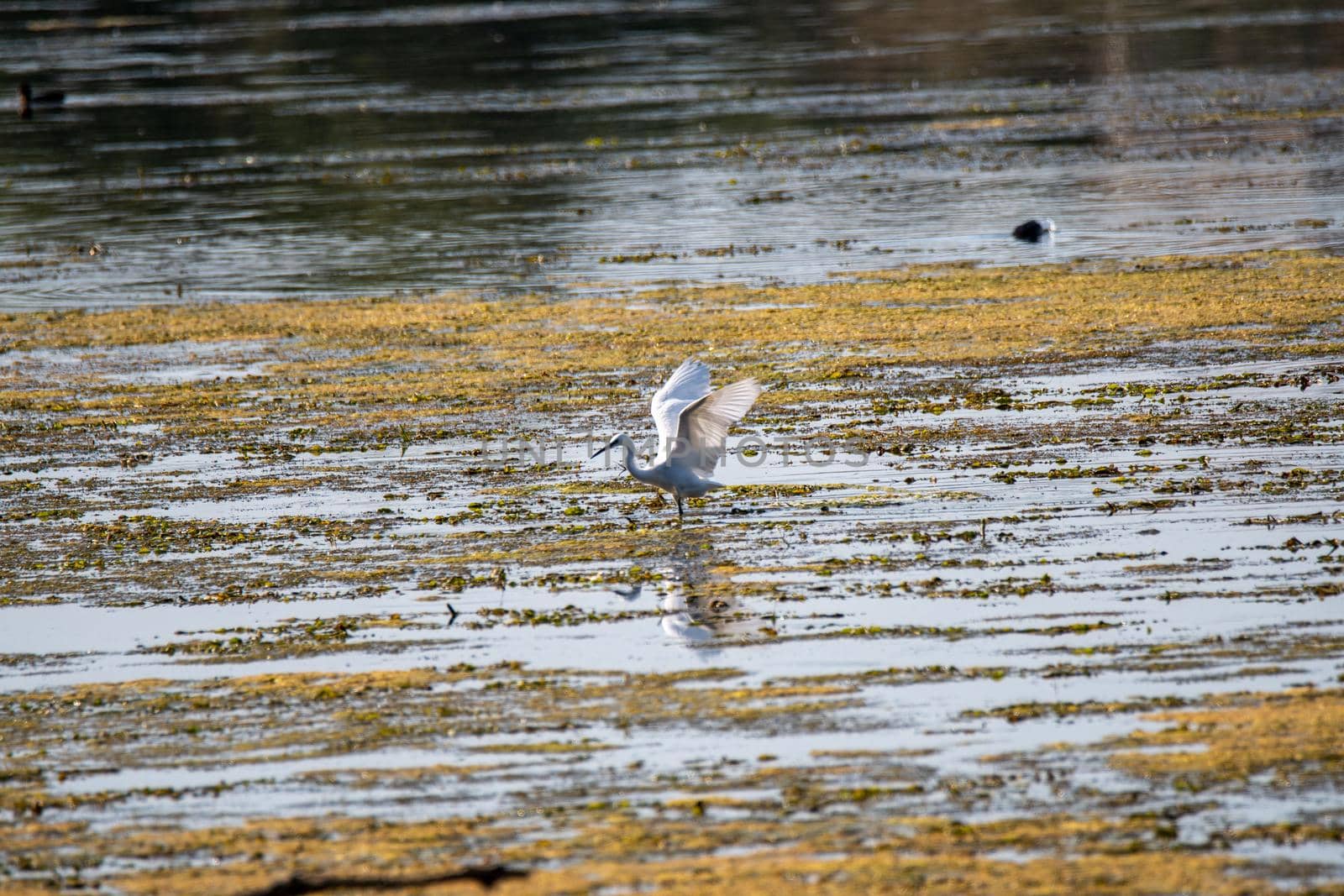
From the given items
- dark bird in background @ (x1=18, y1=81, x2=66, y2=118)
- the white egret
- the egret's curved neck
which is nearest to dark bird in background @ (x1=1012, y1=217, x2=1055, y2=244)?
the white egret

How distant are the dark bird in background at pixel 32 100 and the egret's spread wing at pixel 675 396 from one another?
30702mm

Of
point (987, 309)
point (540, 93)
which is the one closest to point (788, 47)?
point (540, 93)

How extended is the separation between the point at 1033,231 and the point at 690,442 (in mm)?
10387

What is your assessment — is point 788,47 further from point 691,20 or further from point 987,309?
point 987,309

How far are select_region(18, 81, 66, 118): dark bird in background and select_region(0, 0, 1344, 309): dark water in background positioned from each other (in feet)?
1.91

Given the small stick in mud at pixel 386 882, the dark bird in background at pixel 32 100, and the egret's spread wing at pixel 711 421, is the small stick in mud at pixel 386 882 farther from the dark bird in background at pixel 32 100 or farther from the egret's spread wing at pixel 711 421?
the dark bird in background at pixel 32 100

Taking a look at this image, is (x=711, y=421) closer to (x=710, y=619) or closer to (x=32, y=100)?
(x=710, y=619)

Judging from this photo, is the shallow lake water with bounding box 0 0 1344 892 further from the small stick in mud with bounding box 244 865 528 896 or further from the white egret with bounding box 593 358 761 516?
the white egret with bounding box 593 358 761 516

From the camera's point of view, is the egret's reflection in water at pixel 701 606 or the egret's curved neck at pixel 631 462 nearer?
the egret's reflection in water at pixel 701 606

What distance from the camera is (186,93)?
3994 centimetres

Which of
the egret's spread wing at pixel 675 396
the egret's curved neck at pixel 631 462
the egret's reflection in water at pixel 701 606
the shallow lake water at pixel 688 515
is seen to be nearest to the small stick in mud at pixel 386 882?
the shallow lake water at pixel 688 515

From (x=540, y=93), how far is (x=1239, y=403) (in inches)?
1076

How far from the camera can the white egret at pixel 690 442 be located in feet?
33.3

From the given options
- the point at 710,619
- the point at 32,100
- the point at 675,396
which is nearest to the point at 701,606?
the point at 710,619
